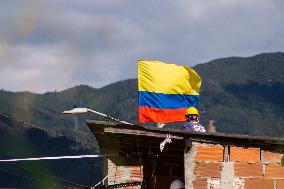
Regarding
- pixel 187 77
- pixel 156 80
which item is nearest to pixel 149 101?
pixel 156 80

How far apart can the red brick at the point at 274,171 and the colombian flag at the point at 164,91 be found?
4.45 meters

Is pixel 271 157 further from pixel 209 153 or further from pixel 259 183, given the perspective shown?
pixel 209 153

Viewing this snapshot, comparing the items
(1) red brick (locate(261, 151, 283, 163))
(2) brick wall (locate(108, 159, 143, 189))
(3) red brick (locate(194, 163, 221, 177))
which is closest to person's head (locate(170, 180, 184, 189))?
(3) red brick (locate(194, 163, 221, 177))

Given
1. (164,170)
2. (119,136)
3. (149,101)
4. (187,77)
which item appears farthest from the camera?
(187,77)

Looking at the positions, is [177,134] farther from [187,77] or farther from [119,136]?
[187,77]

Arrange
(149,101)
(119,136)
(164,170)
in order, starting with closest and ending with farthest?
(119,136) < (164,170) < (149,101)

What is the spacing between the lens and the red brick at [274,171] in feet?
48.8

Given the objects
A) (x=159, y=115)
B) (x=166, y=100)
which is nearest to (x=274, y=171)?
(x=159, y=115)

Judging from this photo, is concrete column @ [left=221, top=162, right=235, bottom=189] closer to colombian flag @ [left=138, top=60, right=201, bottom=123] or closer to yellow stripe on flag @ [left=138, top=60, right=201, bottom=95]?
colombian flag @ [left=138, top=60, right=201, bottom=123]

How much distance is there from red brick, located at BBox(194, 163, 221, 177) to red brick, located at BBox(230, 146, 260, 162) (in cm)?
44

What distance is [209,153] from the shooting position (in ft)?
46.9

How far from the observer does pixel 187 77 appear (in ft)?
66.7

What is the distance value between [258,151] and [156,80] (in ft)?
18.0

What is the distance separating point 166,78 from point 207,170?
5704 mm
